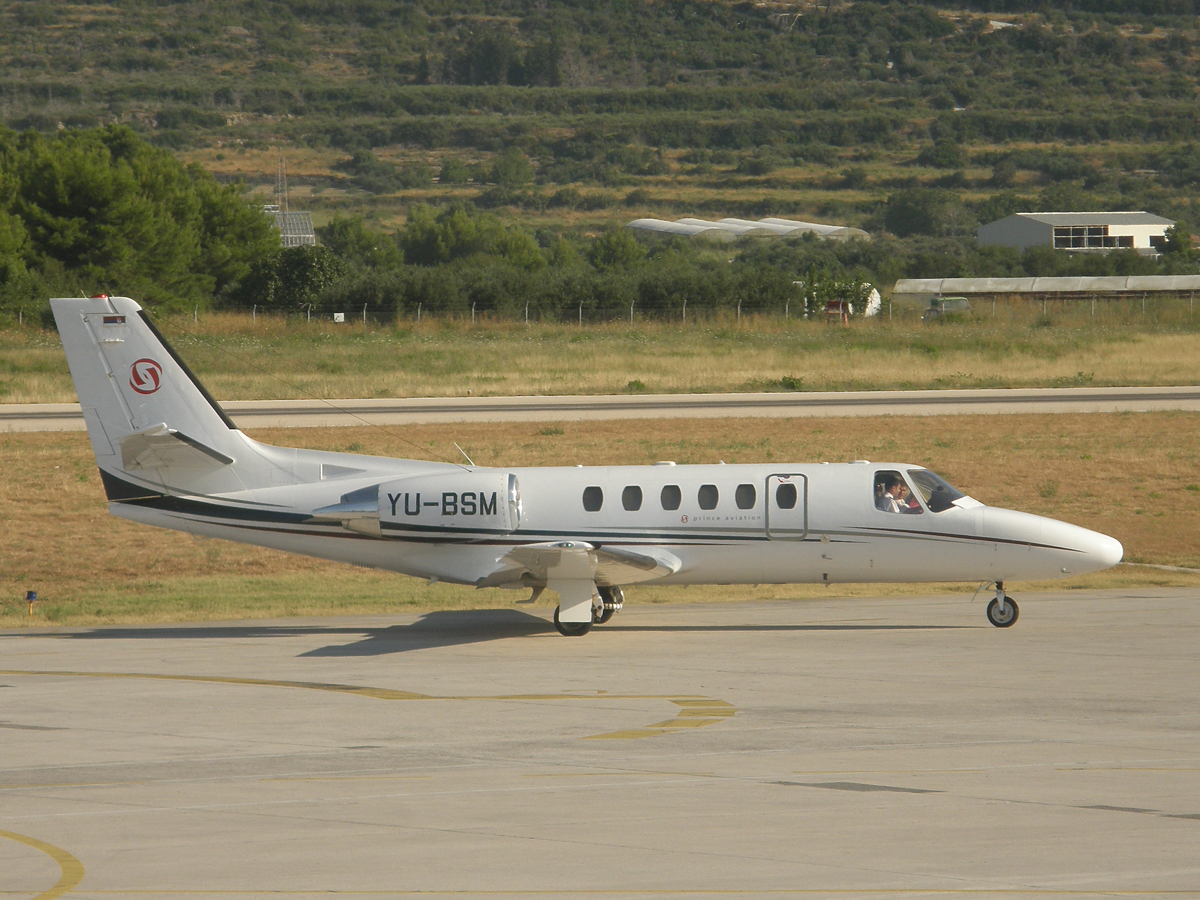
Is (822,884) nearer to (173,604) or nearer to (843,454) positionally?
(173,604)

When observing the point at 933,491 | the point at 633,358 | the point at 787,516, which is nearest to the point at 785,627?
the point at 787,516

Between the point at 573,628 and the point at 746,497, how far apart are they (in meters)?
3.21

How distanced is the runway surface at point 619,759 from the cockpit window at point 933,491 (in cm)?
183

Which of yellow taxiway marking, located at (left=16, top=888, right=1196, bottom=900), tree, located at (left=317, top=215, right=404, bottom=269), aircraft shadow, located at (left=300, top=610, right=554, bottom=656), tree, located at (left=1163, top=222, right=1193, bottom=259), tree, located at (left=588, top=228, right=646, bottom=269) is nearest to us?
yellow taxiway marking, located at (left=16, top=888, right=1196, bottom=900)

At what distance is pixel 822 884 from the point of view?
9344mm

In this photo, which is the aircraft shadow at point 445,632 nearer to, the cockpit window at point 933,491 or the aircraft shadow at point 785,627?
the aircraft shadow at point 785,627

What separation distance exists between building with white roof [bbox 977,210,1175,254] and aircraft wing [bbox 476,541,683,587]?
137 metres

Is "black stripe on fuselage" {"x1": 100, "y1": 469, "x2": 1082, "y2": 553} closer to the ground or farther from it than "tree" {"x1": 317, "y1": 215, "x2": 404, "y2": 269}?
closer to the ground

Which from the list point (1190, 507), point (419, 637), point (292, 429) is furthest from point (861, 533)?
point (292, 429)

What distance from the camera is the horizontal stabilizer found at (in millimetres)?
20922

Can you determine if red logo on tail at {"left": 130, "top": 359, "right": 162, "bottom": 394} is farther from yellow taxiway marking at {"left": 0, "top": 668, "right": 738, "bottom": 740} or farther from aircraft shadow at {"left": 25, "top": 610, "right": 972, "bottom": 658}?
yellow taxiway marking at {"left": 0, "top": 668, "right": 738, "bottom": 740}

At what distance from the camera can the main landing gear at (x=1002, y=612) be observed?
65.0ft

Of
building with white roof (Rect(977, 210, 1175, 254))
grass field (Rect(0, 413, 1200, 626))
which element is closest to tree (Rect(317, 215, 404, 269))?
building with white roof (Rect(977, 210, 1175, 254))

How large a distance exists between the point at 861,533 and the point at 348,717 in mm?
8330
